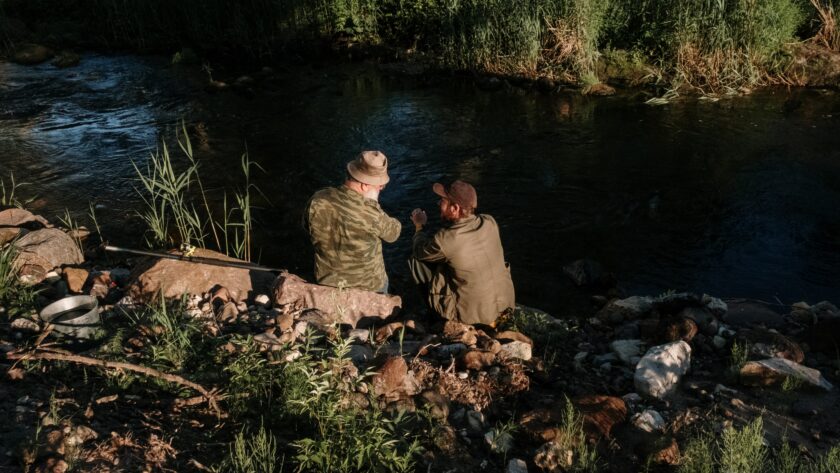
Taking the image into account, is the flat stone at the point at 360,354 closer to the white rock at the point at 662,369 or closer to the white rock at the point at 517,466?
the white rock at the point at 517,466

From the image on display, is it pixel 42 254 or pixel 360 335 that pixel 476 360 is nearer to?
pixel 360 335

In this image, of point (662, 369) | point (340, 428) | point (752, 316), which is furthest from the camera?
point (752, 316)

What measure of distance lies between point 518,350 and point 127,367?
2613mm

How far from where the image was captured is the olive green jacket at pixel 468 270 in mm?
5750

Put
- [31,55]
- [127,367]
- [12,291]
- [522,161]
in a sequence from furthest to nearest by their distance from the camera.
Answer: [31,55] < [522,161] < [12,291] < [127,367]

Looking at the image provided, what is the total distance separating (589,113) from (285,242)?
6.77m

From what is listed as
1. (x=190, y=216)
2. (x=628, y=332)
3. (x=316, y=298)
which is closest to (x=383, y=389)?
(x=316, y=298)

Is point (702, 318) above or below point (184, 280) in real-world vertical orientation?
below

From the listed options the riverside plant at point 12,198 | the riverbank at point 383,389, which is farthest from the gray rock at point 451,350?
the riverside plant at point 12,198

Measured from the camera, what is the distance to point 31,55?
16.8 metres

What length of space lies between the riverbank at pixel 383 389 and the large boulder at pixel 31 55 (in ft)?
42.2

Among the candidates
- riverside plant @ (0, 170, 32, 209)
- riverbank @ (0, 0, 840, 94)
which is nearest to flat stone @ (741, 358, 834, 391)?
riverside plant @ (0, 170, 32, 209)

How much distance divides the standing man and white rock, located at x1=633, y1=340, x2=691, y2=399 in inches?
90.3

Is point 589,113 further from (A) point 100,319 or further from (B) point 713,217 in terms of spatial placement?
(A) point 100,319
